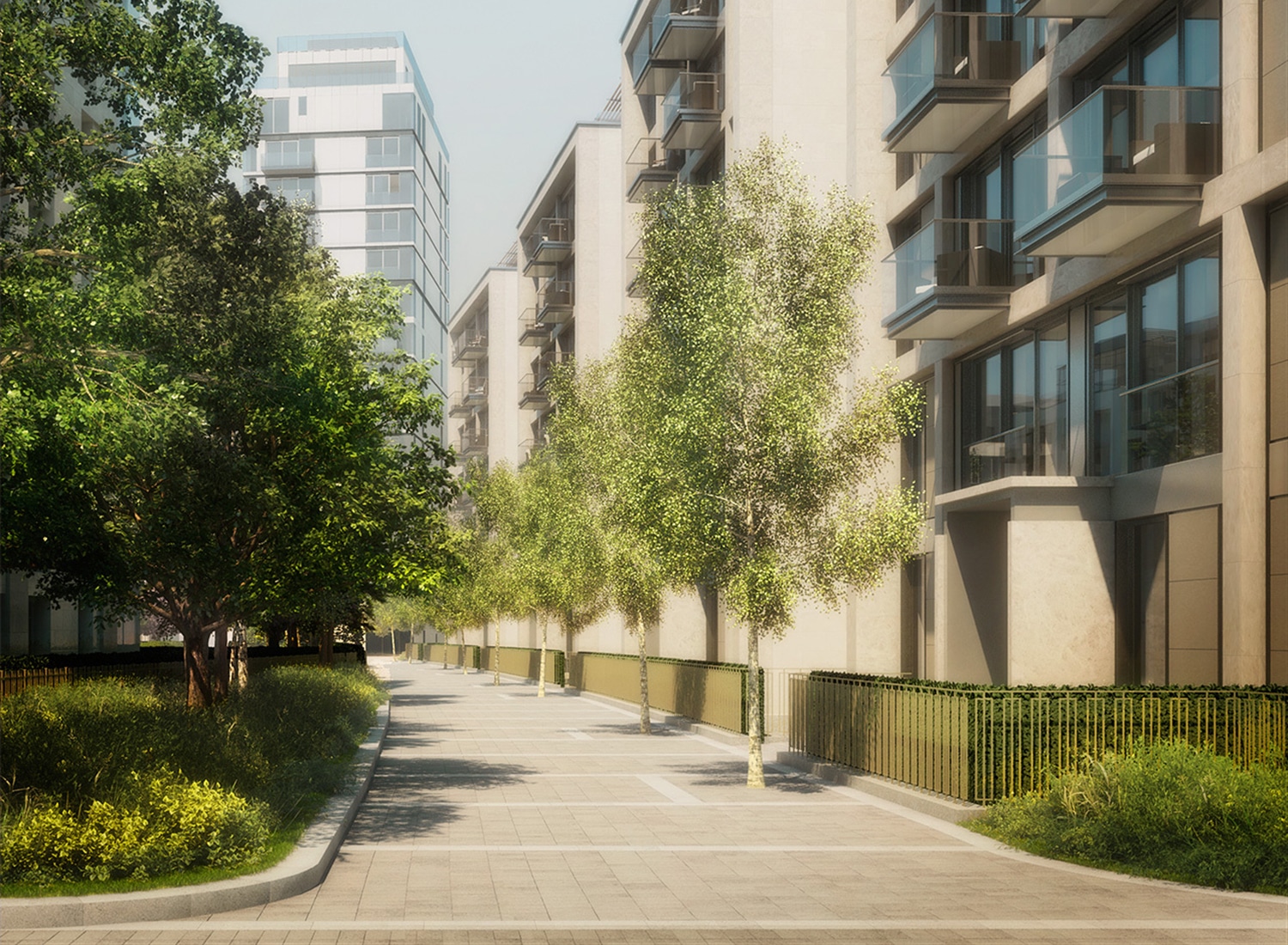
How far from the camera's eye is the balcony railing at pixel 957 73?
1032 inches

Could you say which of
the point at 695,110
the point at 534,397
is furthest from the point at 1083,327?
the point at 534,397

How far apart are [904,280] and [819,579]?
8447mm

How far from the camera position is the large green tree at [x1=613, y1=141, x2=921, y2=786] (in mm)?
20750

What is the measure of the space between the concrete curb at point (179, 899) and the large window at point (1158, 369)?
1253 centimetres

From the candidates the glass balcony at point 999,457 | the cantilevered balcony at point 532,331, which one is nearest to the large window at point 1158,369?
the glass balcony at point 999,457

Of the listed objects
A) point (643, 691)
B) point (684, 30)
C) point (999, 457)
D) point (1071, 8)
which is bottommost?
point (643, 691)

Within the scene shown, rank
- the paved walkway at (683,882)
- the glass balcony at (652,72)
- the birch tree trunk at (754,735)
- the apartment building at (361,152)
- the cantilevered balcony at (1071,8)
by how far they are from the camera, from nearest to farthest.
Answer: the paved walkway at (683,882) < the birch tree trunk at (754,735) < the cantilevered balcony at (1071,8) < the glass balcony at (652,72) < the apartment building at (361,152)

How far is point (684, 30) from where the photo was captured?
4288cm

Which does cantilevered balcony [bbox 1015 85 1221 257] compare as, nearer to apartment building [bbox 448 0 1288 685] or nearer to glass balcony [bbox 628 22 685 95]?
apartment building [bbox 448 0 1288 685]

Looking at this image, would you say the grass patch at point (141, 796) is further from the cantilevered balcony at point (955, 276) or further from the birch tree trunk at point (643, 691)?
the birch tree trunk at point (643, 691)

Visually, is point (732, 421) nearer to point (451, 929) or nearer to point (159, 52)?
point (159, 52)

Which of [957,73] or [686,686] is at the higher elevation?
[957,73]

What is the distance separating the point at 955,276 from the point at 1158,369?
20.0ft

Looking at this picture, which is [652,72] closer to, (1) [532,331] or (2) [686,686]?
(2) [686,686]
